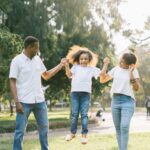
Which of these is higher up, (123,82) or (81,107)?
(123,82)

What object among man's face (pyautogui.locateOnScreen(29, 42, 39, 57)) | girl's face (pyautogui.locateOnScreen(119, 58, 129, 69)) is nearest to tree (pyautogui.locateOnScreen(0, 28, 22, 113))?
girl's face (pyautogui.locateOnScreen(119, 58, 129, 69))

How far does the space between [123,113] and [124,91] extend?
1.44 feet

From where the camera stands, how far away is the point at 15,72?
8859mm

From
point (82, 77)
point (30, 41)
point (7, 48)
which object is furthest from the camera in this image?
point (7, 48)

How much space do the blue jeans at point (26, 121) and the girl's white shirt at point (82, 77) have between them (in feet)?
4.03

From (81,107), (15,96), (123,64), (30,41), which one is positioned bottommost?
(81,107)

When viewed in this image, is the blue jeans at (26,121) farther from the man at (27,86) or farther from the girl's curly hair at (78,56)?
the girl's curly hair at (78,56)

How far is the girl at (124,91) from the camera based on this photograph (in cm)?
995

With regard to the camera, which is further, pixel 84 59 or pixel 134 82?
pixel 84 59

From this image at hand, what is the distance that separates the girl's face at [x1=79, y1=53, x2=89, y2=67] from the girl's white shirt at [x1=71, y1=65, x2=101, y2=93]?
7cm

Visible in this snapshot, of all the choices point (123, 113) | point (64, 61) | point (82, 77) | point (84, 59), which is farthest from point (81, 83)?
point (123, 113)

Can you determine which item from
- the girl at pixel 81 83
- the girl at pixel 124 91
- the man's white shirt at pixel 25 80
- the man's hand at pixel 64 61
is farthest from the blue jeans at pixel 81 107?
the man's white shirt at pixel 25 80

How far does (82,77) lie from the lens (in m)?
10.1

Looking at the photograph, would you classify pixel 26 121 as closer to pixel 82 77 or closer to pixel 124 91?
pixel 82 77
